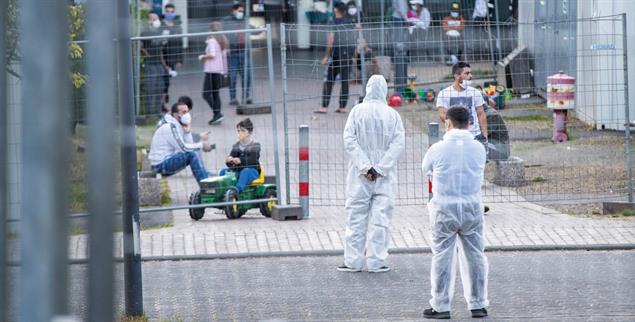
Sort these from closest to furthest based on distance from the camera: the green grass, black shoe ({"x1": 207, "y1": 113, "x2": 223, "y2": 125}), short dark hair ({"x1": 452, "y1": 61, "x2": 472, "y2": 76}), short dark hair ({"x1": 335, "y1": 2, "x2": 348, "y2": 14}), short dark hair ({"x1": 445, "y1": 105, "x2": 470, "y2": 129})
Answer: short dark hair ({"x1": 445, "y1": 105, "x2": 470, "y2": 129}) < short dark hair ({"x1": 452, "y1": 61, "x2": 472, "y2": 76}) < the green grass < black shoe ({"x1": 207, "y1": 113, "x2": 223, "y2": 125}) < short dark hair ({"x1": 335, "y1": 2, "x2": 348, "y2": 14})

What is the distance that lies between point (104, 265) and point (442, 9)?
2035 cm

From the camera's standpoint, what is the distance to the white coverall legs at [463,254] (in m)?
7.71

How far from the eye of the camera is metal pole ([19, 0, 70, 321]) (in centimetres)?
231

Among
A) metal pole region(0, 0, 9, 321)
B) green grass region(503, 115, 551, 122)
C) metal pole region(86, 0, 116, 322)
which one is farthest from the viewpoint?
green grass region(503, 115, 551, 122)

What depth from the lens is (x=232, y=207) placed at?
469 inches

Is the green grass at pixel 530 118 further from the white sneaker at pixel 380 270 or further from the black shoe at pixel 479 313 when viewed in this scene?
the black shoe at pixel 479 313

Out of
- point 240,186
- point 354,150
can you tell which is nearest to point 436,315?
point 354,150

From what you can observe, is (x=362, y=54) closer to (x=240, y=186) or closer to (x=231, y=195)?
(x=240, y=186)

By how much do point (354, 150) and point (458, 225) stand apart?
1890 mm

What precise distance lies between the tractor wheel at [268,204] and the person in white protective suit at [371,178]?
2535 millimetres

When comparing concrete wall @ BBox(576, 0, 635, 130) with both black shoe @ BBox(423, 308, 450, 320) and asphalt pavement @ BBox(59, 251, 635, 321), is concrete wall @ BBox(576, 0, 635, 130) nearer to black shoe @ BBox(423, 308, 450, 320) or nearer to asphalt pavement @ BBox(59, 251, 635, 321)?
asphalt pavement @ BBox(59, 251, 635, 321)

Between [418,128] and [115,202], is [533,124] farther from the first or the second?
[115,202]

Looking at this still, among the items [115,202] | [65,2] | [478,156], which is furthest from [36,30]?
[478,156]

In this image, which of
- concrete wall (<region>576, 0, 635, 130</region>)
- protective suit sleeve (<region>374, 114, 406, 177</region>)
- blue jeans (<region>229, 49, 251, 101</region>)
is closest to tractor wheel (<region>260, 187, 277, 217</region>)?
protective suit sleeve (<region>374, 114, 406, 177</region>)
